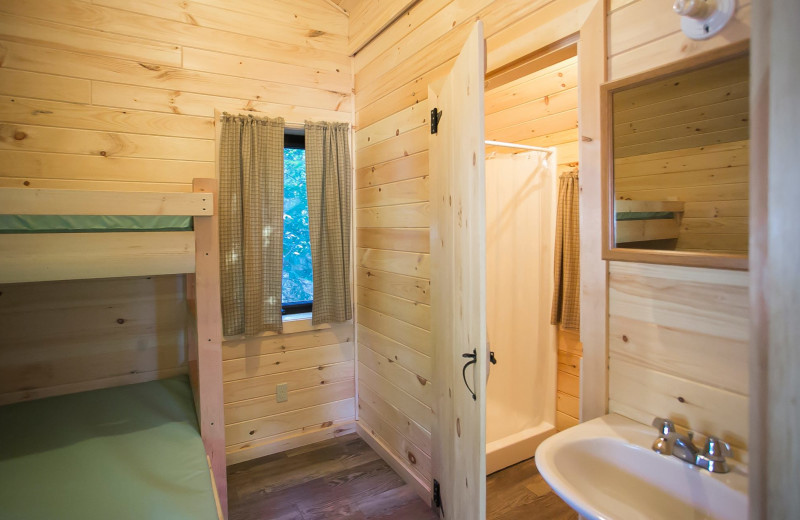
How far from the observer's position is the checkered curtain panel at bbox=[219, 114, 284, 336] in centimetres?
243

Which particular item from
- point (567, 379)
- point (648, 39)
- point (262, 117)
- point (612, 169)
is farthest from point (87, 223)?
point (567, 379)

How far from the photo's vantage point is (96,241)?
1.45 metres

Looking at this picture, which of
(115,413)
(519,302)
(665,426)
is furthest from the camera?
(519,302)

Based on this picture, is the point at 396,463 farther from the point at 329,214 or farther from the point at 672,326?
the point at 672,326

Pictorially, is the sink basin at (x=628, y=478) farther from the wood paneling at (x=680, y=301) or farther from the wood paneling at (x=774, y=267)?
the wood paneling at (x=774, y=267)

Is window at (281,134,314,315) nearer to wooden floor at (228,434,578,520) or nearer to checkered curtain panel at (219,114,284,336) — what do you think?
checkered curtain panel at (219,114,284,336)

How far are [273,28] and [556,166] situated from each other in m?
1.98

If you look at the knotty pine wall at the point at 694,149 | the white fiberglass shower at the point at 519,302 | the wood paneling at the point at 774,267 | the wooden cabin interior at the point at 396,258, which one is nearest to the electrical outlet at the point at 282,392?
the wooden cabin interior at the point at 396,258

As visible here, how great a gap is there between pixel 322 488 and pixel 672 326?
1941 millimetres

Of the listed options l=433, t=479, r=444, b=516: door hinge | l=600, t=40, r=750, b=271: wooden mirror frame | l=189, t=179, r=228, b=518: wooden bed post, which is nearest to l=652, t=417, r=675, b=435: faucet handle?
l=600, t=40, r=750, b=271: wooden mirror frame

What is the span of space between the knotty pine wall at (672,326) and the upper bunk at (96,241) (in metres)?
1.49

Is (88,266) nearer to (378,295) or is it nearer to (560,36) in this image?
(378,295)

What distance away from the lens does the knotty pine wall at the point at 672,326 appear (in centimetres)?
97

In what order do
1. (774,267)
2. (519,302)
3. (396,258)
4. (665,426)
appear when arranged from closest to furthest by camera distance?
(774,267) → (665,426) → (396,258) → (519,302)
